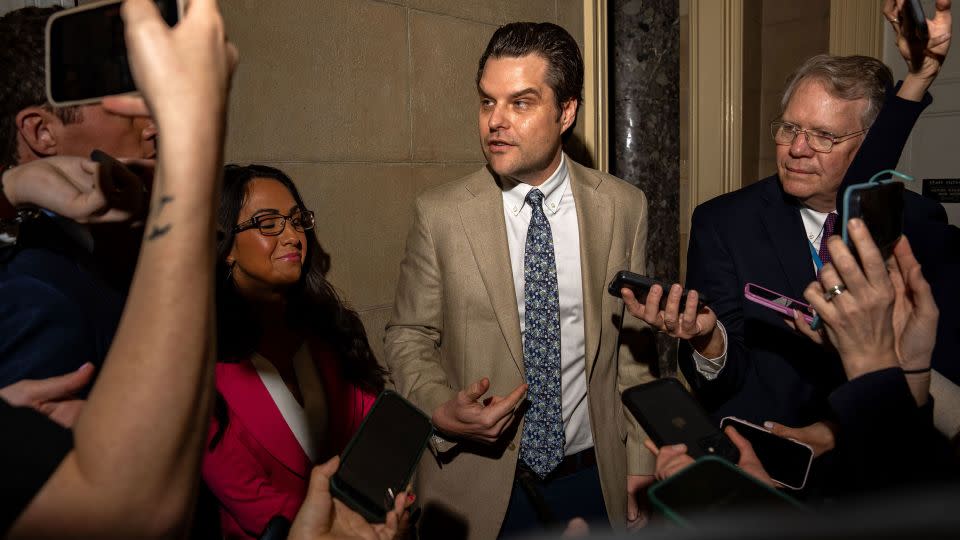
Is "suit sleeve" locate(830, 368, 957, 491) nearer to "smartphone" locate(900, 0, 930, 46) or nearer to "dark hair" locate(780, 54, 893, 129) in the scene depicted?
"smartphone" locate(900, 0, 930, 46)

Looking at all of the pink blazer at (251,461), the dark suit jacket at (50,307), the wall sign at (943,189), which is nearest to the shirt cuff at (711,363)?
the pink blazer at (251,461)

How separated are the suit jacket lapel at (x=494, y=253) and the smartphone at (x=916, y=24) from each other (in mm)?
1152

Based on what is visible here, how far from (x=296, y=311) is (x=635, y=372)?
3.72ft

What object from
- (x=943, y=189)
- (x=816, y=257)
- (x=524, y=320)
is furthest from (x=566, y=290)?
(x=943, y=189)

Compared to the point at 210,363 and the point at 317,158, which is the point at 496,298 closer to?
the point at 317,158

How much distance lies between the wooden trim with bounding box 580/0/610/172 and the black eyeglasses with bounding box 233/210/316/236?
6.24 ft

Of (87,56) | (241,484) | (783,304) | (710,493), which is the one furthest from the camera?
(241,484)

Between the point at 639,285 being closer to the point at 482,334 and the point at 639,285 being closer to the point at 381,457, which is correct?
the point at 482,334

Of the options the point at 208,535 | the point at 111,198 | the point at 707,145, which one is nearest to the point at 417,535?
the point at 208,535

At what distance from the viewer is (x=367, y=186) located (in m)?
2.60

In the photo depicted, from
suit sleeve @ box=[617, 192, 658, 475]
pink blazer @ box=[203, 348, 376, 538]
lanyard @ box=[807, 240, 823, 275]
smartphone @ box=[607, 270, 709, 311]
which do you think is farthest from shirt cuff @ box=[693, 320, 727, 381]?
pink blazer @ box=[203, 348, 376, 538]

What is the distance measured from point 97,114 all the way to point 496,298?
1.15 metres

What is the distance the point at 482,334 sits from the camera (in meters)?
2.09

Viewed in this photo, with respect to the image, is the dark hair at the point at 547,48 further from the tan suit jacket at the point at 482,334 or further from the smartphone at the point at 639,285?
the smartphone at the point at 639,285
